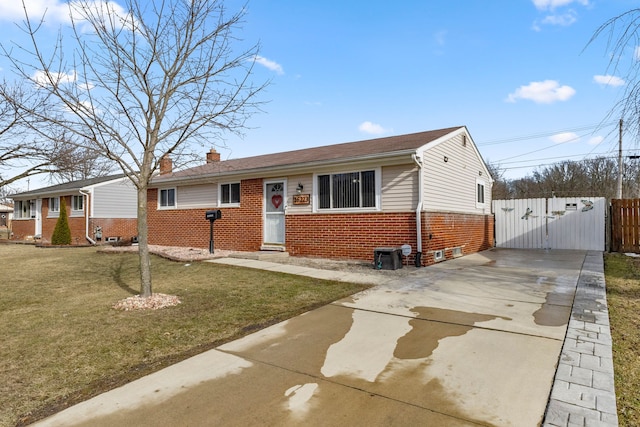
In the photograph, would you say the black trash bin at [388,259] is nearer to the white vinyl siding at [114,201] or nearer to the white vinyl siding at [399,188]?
the white vinyl siding at [399,188]

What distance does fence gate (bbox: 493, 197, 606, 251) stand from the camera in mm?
13945

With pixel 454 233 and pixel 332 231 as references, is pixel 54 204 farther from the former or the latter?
pixel 454 233

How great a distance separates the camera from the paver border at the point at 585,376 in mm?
2357

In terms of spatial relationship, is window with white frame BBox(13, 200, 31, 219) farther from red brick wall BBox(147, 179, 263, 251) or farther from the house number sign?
the house number sign

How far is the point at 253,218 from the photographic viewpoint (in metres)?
12.6

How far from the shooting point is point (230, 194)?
44.1 feet

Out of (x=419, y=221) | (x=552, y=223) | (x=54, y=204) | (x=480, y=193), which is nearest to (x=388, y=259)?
(x=419, y=221)

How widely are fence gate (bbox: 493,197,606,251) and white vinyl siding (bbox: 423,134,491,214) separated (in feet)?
4.62

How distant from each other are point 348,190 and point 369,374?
783cm

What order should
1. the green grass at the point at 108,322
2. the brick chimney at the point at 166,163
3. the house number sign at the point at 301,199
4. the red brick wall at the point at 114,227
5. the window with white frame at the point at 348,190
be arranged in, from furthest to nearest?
the red brick wall at the point at 114,227
the house number sign at the point at 301,199
the window with white frame at the point at 348,190
the brick chimney at the point at 166,163
the green grass at the point at 108,322

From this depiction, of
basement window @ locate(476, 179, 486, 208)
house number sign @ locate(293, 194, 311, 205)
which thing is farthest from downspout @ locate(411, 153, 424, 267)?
basement window @ locate(476, 179, 486, 208)

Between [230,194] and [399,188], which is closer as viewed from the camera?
[399,188]

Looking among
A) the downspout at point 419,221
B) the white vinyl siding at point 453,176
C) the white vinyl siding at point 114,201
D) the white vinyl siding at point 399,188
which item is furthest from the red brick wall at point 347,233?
the white vinyl siding at point 114,201

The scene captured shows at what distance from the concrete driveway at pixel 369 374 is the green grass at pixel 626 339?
46 cm
